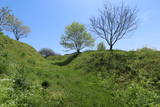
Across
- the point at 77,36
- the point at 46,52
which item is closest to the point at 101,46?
the point at 77,36

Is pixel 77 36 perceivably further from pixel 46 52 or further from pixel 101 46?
pixel 46 52

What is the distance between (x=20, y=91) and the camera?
387 centimetres

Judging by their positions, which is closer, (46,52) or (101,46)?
(101,46)

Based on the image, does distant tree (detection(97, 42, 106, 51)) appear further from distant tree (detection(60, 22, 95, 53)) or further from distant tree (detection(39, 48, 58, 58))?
distant tree (detection(39, 48, 58, 58))

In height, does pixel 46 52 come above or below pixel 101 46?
below

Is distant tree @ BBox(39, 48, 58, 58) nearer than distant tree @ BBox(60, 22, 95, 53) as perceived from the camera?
No

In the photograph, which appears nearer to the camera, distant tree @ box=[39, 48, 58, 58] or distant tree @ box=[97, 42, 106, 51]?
distant tree @ box=[97, 42, 106, 51]

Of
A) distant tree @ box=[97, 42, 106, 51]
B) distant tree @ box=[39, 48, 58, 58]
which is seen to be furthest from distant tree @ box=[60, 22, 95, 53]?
distant tree @ box=[39, 48, 58, 58]

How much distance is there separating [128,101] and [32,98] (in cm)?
359

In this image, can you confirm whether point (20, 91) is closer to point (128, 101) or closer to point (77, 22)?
point (128, 101)

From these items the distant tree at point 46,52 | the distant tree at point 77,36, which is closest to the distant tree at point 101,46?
the distant tree at point 77,36

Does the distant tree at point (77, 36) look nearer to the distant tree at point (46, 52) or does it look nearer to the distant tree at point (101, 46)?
the distant tree at point (101, 46)

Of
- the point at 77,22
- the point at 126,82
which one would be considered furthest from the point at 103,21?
the point at 126,82

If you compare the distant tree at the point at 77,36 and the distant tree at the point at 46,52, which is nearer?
the distant tree at the point at 77,36
